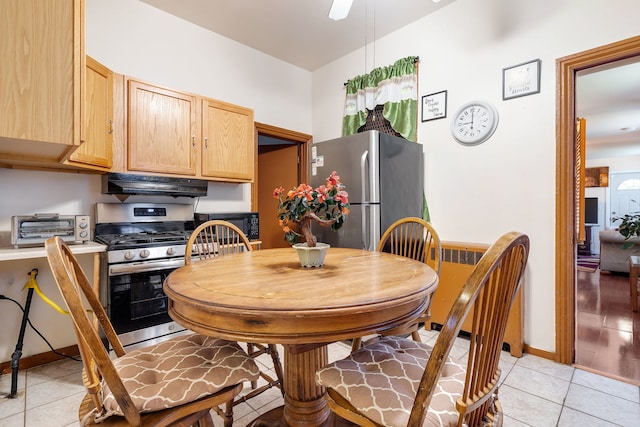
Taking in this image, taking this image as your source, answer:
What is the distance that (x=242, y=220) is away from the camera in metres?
2.87

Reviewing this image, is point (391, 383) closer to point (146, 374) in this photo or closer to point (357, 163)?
point (146, 374)

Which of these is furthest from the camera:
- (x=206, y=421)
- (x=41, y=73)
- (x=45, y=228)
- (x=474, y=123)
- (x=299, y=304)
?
(x=474, y=123)

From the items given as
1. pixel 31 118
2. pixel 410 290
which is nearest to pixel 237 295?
pixel 410 290

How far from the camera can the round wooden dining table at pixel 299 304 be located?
0.84 metres

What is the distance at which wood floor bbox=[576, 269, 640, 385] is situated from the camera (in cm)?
206

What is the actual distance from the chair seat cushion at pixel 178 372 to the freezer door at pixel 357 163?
1604mm

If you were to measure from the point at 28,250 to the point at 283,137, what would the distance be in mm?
2560

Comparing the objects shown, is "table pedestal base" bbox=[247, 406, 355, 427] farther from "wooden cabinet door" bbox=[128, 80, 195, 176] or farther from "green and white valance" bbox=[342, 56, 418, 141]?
"green and white valance" bbox=[342, 56, 418, 141]

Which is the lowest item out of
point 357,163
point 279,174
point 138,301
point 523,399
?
point 523,399

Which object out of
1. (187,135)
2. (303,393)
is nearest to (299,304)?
(303,393)

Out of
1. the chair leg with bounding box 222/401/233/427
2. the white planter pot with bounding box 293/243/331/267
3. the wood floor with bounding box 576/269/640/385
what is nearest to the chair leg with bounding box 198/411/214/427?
the chair leg with bounding box 222/401/233/427

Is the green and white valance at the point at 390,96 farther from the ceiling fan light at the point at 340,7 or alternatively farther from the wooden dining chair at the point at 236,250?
the wooden dining chair at the point at 236,250

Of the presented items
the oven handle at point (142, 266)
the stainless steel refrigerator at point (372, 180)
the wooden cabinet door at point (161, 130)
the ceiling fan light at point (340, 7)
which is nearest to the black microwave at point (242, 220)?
the wooden cabinet door at point (161, 130)

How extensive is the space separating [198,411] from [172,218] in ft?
7.13
